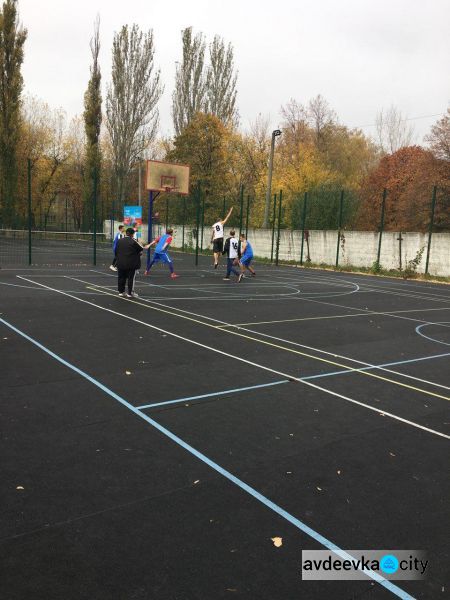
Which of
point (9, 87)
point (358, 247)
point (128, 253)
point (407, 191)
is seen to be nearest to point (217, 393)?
point (128, 253)

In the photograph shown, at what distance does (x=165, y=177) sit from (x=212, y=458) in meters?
17.5

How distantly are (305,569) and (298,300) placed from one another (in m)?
10.1

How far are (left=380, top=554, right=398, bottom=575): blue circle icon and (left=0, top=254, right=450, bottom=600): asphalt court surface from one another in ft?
0.30

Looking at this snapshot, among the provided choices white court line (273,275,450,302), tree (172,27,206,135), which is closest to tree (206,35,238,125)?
tree (172,27,206,135)

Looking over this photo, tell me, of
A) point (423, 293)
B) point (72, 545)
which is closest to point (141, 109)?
point (423, 293)

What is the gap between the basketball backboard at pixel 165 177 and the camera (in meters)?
19.3

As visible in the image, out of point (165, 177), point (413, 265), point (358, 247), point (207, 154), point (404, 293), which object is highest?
point (207, 154)

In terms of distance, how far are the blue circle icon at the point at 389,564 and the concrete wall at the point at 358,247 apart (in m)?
18.5

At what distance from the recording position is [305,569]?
8.21 ft

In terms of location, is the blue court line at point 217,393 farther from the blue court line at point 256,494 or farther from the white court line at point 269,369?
the white court line at point 269,369

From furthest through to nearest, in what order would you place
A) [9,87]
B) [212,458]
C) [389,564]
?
[9,87]
[212,458]
[389,564]

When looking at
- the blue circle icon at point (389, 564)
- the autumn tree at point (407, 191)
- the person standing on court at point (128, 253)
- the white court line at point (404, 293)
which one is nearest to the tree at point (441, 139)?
the autumn tree at point (407, 191)

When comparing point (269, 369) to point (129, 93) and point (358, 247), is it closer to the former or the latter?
point (358, 247)

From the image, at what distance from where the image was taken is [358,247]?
887 inches
